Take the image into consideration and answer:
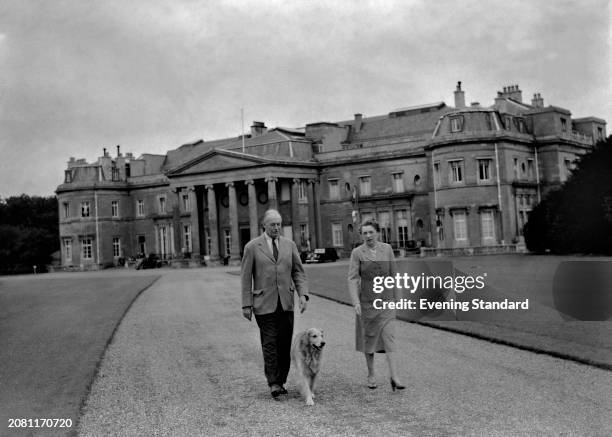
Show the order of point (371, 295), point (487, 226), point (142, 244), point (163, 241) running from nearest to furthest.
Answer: point (371, 295) < point (487, 226) < point (163, 241) < point (142, 244)

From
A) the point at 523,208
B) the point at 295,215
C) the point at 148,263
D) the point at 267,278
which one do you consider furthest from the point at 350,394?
the point at 148,263

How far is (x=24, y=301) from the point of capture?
28156mm

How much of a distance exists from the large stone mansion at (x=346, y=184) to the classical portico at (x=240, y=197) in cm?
11

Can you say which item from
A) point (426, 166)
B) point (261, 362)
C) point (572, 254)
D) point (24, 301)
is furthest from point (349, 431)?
point (426, 166)

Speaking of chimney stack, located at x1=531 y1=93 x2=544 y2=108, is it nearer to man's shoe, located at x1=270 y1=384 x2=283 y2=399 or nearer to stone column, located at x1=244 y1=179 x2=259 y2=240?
stone column, located at x1=244 y1=179 x2=259 y2=240

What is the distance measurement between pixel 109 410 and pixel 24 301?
20.9 meters

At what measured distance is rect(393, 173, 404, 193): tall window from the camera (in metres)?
64.9

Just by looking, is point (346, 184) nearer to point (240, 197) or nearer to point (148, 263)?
point (240, 197)

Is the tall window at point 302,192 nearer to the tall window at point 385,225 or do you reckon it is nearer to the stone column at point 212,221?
the tall window at point 385,225

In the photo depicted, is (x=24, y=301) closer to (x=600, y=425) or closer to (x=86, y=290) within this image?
(x=86, y=290)

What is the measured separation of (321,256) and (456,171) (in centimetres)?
1207

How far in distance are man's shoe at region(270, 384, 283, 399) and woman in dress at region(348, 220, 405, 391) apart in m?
1.17

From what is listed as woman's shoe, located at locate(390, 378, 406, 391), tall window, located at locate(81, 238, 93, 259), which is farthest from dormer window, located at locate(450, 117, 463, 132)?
woman's shoe, located at locate(390, 378, 406, 391)

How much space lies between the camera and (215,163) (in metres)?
66.8
